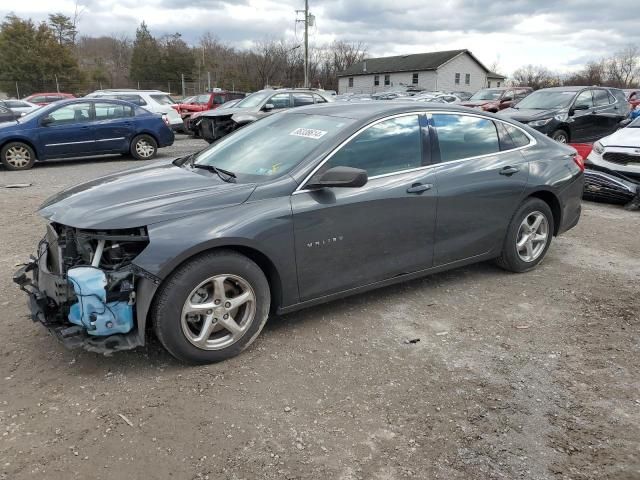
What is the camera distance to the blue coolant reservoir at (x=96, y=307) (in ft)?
9.98

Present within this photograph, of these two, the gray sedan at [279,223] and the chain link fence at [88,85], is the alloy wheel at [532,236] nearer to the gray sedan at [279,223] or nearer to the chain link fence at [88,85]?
the gray sedan at [279,223]

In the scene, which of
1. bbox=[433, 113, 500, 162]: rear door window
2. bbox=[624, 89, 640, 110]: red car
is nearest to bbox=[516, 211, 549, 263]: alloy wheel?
bbox=[433, 113, 500, 162]: rear door window

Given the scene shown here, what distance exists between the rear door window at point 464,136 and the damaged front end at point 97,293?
2518 mm

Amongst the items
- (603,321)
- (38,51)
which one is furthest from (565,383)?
(38,51)

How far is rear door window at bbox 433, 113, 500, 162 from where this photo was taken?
438 cm

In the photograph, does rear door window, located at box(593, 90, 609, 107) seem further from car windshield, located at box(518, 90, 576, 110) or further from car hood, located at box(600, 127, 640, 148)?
car hood, located at box(600, 127, 640, 148)

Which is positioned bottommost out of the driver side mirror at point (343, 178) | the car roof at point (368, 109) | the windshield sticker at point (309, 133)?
the driver side mirror at point (343, 178)

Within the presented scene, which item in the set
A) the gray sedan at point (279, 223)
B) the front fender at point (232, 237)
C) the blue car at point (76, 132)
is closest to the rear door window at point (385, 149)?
the gray sedan at point (279, 223)

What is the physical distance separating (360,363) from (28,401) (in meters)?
1.96

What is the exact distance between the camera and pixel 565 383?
326 centimetres

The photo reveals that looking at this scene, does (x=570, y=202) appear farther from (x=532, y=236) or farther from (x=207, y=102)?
(x=207, y=102)

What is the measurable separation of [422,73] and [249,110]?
5386cm

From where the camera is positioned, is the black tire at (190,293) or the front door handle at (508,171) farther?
the front door handle at (508,171)

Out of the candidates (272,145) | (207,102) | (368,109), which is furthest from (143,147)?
(368,109)
